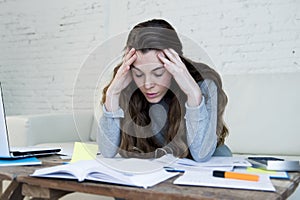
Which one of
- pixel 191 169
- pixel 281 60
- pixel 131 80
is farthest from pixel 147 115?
pixel 281 60

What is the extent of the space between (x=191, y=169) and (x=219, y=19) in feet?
5.16

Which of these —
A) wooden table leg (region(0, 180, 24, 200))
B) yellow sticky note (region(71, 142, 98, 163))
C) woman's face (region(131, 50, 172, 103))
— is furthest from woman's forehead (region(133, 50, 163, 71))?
wooden table leg (region(0, 180, 24, 200))

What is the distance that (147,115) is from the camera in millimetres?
1025

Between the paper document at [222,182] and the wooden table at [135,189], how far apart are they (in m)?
0.01

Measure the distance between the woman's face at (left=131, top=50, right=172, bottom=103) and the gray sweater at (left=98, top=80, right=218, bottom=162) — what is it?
0.26 feet

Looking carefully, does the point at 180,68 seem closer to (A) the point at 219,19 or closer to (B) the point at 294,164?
(B) the point at 294,164

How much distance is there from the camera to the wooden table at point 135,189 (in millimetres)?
575

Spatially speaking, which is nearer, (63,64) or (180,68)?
(180,68)

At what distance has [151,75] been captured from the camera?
87 centimetres

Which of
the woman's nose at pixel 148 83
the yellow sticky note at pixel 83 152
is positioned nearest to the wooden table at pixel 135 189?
the yellow sticky note at pixel 83 152

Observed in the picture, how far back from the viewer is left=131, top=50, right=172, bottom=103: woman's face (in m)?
0.85

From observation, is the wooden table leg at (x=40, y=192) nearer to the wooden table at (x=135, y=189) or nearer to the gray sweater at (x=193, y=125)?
the wooden table at (x=135, y=189)

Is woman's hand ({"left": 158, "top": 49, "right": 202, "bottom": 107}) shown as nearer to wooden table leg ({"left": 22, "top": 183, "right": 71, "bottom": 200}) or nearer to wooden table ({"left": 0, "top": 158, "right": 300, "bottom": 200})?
wooden table ({"left": 0, "top": 158, "right": 300, "bottom": 200})

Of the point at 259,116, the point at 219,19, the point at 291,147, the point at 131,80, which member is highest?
the point at 219,19
